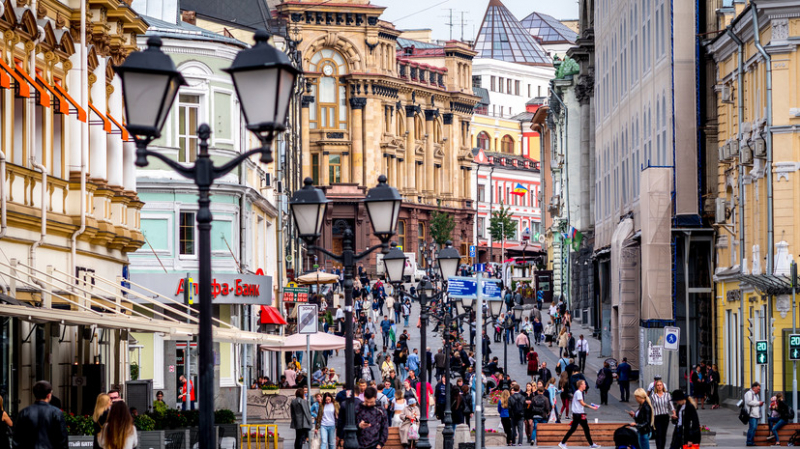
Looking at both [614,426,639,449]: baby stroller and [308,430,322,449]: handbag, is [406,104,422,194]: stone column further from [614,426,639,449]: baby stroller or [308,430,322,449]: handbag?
[614,426,639,449]: baby stroller

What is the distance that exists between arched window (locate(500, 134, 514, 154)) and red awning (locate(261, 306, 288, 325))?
415 feet

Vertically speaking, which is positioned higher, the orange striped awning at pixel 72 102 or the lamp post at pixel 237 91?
the orange striped awning at pixel 72 102

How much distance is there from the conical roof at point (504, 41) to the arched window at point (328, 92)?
2842 inches

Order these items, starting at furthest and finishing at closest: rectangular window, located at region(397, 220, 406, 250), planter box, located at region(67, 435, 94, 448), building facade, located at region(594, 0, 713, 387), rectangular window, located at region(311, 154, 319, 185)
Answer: rectangular window, located at region(397, 220, 406, 250)
rectangular window, located at region(311, 154, 319, 185)
building facade, located at region(594, 0, 713, 387)
planter box, located at region(67, 435, 94, 448)

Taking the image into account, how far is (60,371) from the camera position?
2636 centimetres

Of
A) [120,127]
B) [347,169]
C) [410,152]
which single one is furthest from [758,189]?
[410,152]

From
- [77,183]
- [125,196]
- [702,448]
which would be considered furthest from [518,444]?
[77,183]

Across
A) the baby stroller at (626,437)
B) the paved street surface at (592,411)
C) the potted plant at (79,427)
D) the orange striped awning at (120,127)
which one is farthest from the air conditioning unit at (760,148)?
the potted plant at (79,427)

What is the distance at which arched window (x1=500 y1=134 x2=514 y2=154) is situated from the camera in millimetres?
177875

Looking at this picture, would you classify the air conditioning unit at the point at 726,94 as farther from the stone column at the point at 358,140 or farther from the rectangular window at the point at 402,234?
the rectangular window at the point at 402,234

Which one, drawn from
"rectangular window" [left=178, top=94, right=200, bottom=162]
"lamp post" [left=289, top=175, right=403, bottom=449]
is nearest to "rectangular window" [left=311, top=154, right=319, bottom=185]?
"rectangular window" [left=178, top=94, right=200, bottom=162]

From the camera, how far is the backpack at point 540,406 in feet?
114

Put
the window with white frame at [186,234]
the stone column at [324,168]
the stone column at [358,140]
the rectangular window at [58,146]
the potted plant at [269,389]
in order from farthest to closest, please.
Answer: the stone column at [358,140]
the stone column at [324,168]
the window with white frame at [186,234]
the potted plant at [269,389]
the rectangular window at [58,146]

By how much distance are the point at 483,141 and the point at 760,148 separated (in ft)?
437
